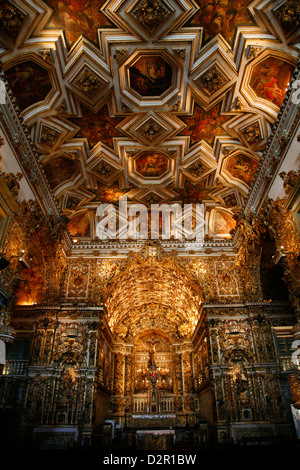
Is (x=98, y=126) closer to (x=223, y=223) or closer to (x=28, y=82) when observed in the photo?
(x=28, y=82)

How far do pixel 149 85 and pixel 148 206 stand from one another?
23.9ft

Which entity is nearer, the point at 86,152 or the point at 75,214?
the point at 86,152

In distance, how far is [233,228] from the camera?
18594mm

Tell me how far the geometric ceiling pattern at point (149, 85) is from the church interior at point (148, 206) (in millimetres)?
55

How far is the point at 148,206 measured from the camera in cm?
1802

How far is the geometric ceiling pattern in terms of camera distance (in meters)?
9.82

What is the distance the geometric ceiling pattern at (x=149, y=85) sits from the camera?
982cm

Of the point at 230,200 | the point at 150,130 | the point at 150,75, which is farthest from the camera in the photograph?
the point at 230,200

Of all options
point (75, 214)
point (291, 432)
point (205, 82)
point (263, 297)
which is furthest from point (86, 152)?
point (291, 432)

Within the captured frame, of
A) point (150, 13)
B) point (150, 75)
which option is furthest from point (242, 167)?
point (150, 13)

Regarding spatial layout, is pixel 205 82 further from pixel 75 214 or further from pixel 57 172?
pixel 75 214

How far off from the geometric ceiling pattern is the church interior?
0.18 feet

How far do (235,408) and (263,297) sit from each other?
18.6ft

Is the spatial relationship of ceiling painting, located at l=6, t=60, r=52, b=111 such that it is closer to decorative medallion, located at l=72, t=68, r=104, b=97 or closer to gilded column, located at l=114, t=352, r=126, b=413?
decorative medallion, located at l=72, t=68, r=104, b=97
